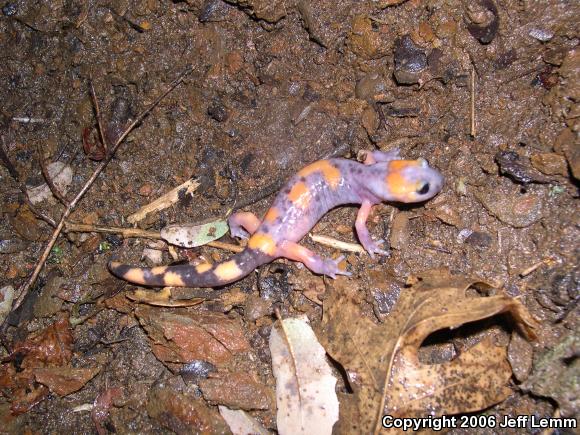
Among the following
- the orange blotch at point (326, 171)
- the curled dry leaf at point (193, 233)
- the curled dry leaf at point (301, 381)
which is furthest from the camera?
the curled dry leaf at point (193, 233)

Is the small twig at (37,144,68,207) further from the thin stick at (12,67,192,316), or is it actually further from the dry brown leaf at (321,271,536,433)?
the dry brown leaf at (321,271,536,433)

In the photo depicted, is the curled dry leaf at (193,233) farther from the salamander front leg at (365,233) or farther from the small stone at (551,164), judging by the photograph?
the small stone at (551,164)

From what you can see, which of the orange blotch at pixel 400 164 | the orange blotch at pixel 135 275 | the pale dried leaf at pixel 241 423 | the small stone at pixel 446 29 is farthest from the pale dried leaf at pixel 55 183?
the small stone at pixel 446 29

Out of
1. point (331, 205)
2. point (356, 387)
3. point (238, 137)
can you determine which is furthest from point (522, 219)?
point (238, 137)

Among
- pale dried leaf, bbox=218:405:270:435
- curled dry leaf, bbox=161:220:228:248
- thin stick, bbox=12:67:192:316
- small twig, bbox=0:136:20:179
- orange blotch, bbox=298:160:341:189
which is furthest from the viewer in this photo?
small twig, bbox=0:136:20:179

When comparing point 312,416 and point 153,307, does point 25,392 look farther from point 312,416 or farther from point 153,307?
point 312,416

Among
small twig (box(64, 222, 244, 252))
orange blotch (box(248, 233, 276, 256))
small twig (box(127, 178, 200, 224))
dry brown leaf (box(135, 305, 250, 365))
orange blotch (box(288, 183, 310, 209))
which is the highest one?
orange blotch (box(288, 183, 310, 209))

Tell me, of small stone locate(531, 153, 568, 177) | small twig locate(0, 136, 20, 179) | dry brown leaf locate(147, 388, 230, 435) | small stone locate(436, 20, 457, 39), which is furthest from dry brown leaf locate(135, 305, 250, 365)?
small stone locate(436, 20, 457, 39)
